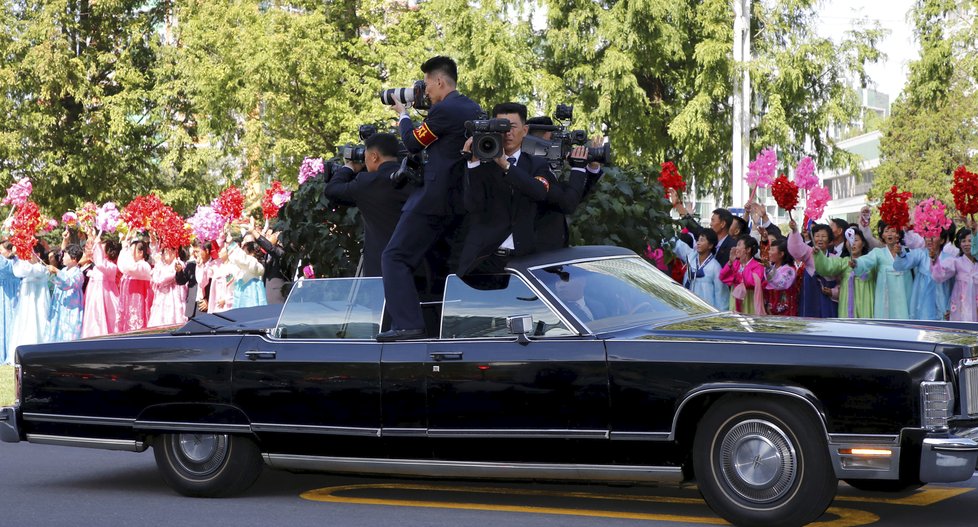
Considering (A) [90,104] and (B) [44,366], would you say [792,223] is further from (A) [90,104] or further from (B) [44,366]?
(A) [90,104]

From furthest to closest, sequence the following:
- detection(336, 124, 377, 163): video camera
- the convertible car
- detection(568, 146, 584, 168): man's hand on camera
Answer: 1. detection(336, 124, 377, 163): video camera
2. detection(568, 146, 584, 168): man's hand on camera
3. the convertible car

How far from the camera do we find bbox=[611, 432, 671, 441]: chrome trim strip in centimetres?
750

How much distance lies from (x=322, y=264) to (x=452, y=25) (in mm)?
23566

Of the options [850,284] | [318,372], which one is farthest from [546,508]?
[850,284]

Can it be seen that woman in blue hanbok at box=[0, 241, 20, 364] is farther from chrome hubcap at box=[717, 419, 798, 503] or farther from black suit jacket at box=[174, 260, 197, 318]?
chrome hubcap at box=[717, 419, 798, 503]

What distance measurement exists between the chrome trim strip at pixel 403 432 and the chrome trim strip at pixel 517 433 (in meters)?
0.04

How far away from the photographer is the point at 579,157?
950 centimetres

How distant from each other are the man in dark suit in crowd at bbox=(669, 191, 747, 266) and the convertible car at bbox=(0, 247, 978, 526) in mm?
5402

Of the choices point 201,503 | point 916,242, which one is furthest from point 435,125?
point 916,242

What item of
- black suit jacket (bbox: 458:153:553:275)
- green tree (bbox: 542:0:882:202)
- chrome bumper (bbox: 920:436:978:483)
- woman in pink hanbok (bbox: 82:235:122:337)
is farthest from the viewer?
green tree (bbox: 542:0:882:202)

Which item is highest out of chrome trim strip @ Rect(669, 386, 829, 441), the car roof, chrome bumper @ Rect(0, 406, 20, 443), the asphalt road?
the car roof

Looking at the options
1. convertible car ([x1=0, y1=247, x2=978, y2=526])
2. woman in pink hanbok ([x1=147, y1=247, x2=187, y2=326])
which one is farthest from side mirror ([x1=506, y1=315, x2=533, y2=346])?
woman in pink hanbok ([x1=147, y1=247, x2=187, y2=326])

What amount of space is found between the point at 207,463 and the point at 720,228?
24.7 ft

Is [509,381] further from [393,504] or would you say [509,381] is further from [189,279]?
[189,279]
